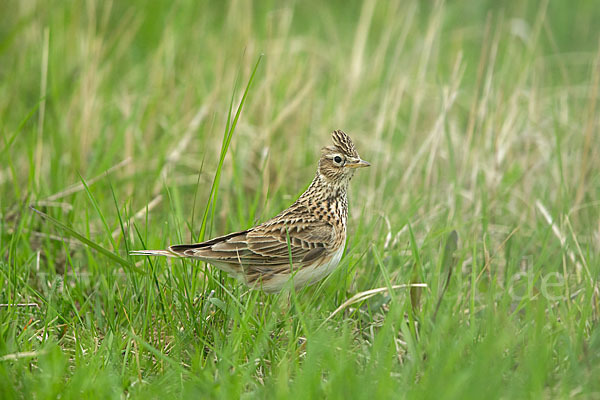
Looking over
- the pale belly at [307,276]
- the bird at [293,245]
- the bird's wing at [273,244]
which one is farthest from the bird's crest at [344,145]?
the pale belly at [307,276]

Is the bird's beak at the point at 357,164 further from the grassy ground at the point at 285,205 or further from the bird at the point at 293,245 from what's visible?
the grassy ground at the point at 285,205

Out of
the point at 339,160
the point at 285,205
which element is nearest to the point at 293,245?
the point at 339,160

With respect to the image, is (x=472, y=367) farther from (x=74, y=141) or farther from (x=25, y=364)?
(x=74, y=141)

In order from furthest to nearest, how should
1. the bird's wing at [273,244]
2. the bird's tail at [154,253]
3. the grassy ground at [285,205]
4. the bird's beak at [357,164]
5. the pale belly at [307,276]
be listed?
the bird's beak at [357,164]
the pale belly at [307,276]
the bird's wing at [273,244]
the bird's tail at [154,253]
the grassy ground at [285,205]

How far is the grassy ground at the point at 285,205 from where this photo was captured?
344 cm

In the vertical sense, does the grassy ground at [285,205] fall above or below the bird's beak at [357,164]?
below

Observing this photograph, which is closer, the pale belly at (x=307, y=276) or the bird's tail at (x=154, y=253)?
the bird's tail at (x=154, y=253)

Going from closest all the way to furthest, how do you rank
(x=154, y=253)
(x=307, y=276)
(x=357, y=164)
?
1. (x=154, y=253)
2. (x=307, y=276)
3. (x=357, y=164)

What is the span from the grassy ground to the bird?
0.15m

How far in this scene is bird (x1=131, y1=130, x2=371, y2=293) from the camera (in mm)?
4078

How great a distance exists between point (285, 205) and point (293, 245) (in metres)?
1.48

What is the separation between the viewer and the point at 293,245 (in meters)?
4.32

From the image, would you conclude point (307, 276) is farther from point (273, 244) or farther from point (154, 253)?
point (154, 253)

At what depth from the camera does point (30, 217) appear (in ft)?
17.0
